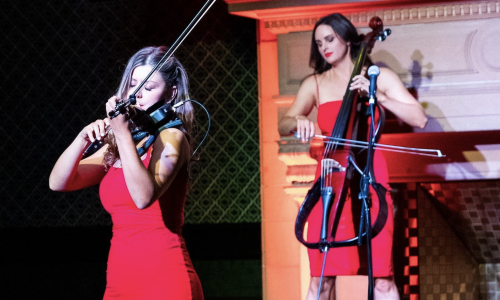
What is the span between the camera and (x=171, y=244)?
1.56 m

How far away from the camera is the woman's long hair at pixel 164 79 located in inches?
67.4

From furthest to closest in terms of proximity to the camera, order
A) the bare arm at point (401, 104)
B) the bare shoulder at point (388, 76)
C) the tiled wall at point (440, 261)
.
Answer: the tiled wall at point (440, 261)
the bare shoulder at point (388, 76)
the bare arm at point (401, 104)

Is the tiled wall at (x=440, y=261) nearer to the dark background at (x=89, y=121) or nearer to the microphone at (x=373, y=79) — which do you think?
the dark background at (x=89, y=121)

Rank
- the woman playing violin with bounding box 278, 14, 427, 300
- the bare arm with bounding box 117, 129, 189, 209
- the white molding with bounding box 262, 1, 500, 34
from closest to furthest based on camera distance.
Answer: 1. the bare arm with bounding box 117, 129, 189, 209
2. the woman playing violin with bounding box 278, 14, 427, 300
3. the white molding with bounding box 262, 1, 500, 34

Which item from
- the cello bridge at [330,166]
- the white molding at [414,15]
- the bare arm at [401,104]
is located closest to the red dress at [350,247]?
the cello bridge at [330,166]

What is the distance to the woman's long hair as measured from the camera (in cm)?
171

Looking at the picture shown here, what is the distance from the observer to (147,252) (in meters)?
1.53

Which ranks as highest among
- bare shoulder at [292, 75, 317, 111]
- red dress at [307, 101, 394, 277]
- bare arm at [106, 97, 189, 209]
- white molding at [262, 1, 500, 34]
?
white molding at [262, 1, 500, 34]

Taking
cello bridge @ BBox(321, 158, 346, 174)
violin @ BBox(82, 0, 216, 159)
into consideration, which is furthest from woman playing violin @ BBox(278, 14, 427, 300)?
violin @ BBox(82, 0, 216, 159)

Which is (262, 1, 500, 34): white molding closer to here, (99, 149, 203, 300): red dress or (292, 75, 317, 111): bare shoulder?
(292, 75, 317, 111): bare shoulder

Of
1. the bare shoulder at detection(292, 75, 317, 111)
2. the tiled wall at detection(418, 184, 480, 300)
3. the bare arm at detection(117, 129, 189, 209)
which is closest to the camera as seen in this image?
the bare arm at detection(117, 129, 189, 209)

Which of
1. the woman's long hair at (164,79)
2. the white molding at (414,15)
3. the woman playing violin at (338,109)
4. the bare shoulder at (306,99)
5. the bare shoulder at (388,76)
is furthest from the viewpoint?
the white molding at (414,15)

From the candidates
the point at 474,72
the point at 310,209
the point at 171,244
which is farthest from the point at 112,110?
the point at 474,72

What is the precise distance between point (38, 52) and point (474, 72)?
2.98 m
